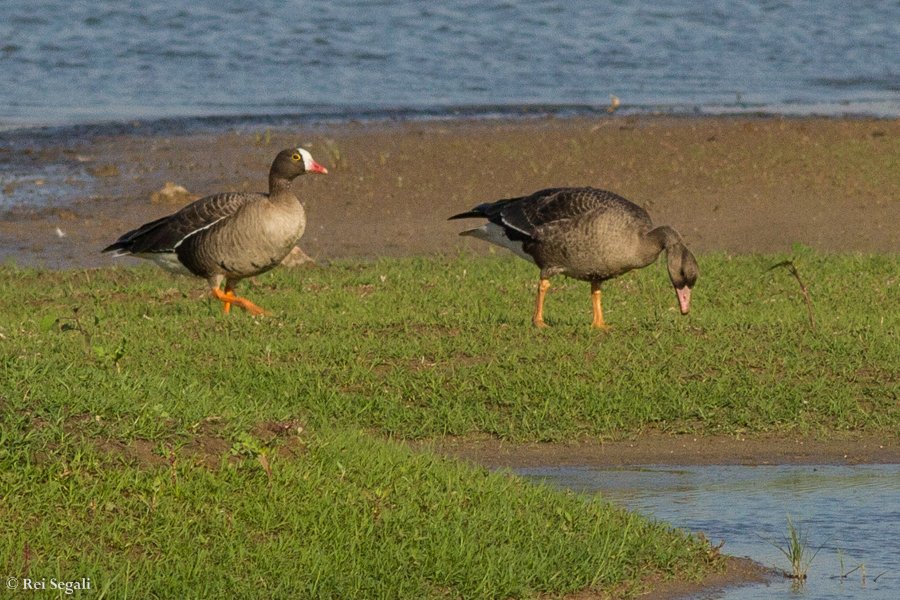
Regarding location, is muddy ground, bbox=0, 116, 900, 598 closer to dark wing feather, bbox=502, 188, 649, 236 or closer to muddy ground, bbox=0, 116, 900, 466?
muddy ground, bbox=0, 116, 900, 466

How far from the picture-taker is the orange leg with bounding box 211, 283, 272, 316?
9.75 meters

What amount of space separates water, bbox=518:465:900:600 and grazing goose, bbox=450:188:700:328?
2246 millimetres

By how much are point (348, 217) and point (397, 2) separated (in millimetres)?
18851

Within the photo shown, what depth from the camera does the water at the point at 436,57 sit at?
2298 cm

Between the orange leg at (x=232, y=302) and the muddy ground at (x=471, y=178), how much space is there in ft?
10.7

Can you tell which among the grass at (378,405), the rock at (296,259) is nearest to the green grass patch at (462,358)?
the grass at (378,405)

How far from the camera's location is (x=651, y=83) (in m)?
24.8

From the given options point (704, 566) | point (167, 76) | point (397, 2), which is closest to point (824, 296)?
point (704, 566)

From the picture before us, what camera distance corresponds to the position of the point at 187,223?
10211 mm

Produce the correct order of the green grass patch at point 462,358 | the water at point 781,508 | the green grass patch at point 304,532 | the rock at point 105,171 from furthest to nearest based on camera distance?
the rock at point 105,171 < the green grass patch at point 462,358 < the water at point 781,508 < the green grass patch at point 304,532

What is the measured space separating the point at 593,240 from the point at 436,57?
1890cm

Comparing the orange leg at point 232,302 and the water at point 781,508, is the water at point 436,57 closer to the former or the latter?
the orange leg at point 232,302

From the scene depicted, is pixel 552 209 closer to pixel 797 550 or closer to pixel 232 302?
pixel 232 302

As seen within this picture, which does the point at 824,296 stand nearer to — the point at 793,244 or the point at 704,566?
the point at 793,244
